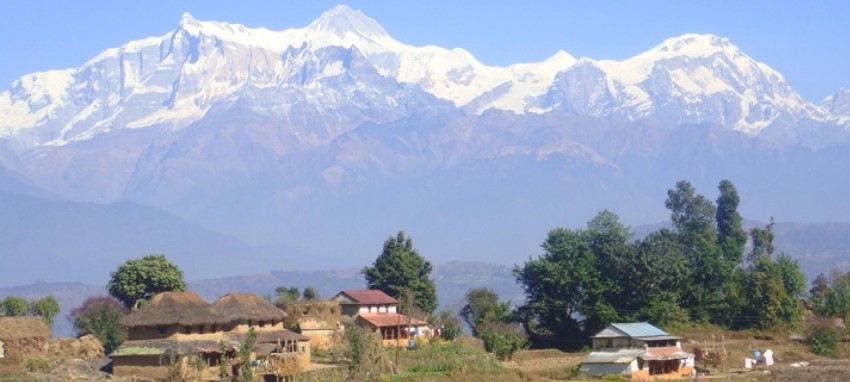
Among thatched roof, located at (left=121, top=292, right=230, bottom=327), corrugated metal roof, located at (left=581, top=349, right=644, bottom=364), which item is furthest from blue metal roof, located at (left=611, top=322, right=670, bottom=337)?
thatched roof, located at (left=121, top=292, right=230, bottom=327)

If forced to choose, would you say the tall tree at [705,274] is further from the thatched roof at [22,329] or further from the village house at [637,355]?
the thatched roof at [22,329]

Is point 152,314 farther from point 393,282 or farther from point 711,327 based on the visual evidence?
point 711,327

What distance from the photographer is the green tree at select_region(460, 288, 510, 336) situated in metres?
88.3

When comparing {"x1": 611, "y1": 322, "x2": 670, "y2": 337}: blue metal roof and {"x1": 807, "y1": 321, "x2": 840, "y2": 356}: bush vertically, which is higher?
{"x1": 611, "y1": 322, "x2": 670, "y2": 337}: blue metal roof

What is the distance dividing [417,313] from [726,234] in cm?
2906

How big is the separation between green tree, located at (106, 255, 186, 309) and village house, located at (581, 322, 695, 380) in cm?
2458

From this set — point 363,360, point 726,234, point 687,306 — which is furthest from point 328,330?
point 726,234

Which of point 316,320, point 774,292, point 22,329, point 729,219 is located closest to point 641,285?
point 774,292

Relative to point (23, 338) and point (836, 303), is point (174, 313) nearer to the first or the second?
point (23, 338)

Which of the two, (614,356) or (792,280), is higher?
(792,280)

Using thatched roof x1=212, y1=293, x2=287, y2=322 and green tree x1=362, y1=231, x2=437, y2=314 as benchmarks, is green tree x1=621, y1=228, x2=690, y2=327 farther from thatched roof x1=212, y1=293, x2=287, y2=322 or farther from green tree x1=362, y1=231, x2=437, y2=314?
thatched roof x1=212, y1=293, x2=287, y2=322

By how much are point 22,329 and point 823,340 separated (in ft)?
147

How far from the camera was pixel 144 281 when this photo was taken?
7762 cm

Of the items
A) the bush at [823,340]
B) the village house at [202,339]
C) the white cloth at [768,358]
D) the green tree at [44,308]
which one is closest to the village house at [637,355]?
the white cloth at [768,358]
